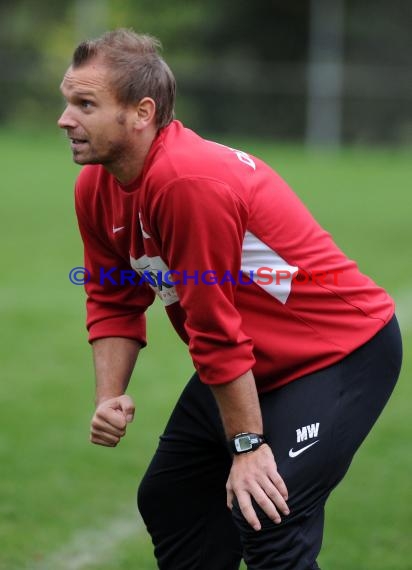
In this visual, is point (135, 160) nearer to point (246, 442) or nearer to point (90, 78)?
point (90, 78)

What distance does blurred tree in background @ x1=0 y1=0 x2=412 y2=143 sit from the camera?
1251 inches

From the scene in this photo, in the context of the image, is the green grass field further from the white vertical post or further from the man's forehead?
the white vertical post

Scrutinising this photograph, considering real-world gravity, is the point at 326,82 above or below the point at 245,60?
below

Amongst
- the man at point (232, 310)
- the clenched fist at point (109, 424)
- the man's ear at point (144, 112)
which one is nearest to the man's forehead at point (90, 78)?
the man at point (232, 310)

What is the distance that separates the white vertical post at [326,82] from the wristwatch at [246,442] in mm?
27779

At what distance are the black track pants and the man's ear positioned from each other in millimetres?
927

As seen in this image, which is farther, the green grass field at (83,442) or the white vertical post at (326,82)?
the white vertical post at (326,82)

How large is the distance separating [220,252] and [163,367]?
5302 millimetres

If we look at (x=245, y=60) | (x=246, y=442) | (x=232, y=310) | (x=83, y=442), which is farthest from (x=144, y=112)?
(x=245, y=60)

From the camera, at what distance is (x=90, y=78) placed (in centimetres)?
350

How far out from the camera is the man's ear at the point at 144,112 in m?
3.50

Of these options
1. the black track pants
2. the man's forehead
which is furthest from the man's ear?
the black track pants

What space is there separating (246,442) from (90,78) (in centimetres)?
116

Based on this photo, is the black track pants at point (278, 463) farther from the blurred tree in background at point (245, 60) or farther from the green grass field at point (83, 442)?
the blurred tree in background at point (245, 60)
